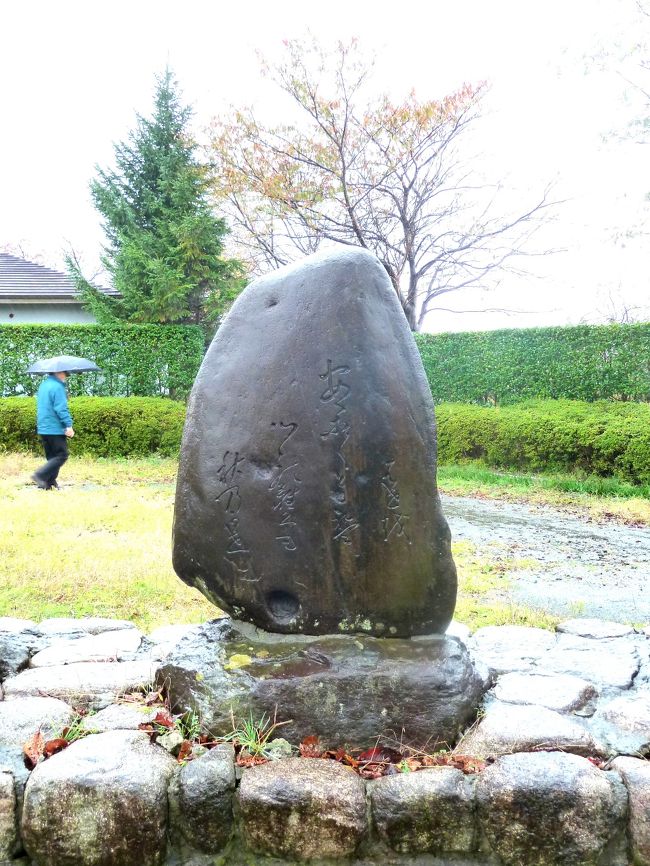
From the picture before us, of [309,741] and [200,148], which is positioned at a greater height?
[200,148]

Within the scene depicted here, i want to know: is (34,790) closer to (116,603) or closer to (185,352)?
(116,603)

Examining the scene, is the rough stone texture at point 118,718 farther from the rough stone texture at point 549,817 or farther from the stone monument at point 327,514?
the rough stone texture at point 549,817

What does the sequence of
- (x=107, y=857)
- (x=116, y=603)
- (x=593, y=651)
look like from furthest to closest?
(x=116, y=603), (x=593, y=651), (x=107, y=857)

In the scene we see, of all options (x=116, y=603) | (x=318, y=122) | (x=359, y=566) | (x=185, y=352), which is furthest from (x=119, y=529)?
(x=318, y=122)

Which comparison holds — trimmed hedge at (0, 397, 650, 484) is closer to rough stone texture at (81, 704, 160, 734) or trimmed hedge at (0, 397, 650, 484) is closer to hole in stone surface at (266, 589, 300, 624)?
hole in stone surface at (266, 589, 300, 624)

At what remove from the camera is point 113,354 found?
1453cm

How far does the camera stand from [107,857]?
2254 millimetres

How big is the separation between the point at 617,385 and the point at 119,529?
28.5 feet

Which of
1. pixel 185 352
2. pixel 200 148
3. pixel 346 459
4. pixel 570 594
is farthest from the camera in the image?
pixel 200 148

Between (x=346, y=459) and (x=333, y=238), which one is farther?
(x=333, y=238)

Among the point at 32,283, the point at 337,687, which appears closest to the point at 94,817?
the point at 337,687

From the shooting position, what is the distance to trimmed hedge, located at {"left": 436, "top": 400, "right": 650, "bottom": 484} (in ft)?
33.0

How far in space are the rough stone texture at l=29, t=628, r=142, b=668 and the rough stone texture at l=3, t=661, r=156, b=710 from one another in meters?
0.10

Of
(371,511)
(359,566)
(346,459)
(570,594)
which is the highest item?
(346,459)
